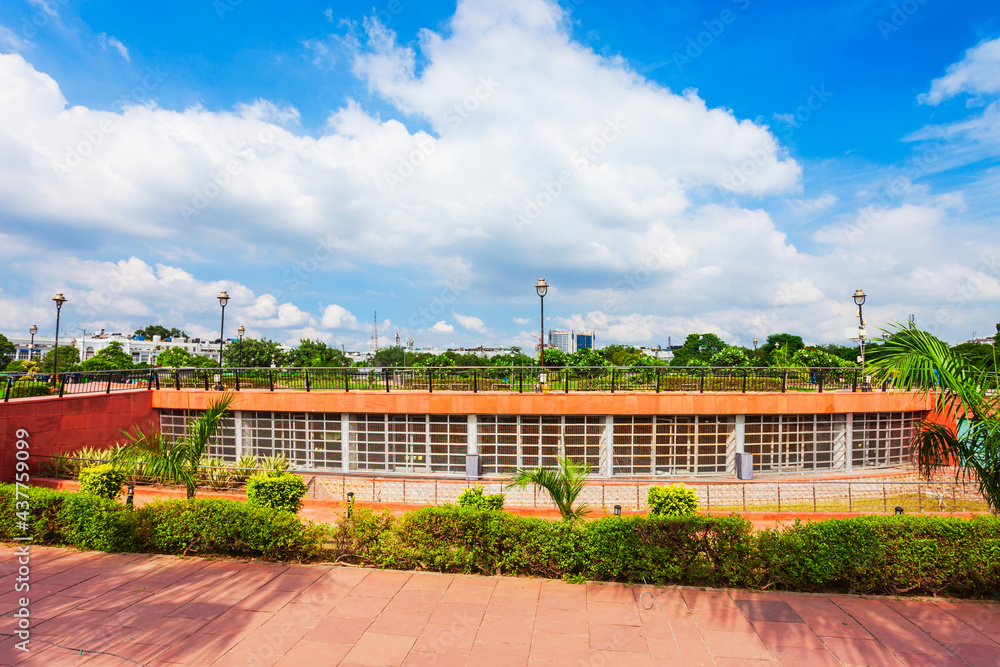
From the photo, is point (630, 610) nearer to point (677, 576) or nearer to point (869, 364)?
point (677, 576)

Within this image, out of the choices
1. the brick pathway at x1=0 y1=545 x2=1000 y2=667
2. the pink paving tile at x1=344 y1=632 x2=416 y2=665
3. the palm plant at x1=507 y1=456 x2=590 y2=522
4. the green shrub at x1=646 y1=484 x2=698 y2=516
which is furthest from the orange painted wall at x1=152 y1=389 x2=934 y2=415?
the pink paving tile at x1=344 y1=632 x2=416 y2=665

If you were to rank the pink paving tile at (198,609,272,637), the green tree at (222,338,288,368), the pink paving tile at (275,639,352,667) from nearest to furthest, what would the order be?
the pink paving tile at (275,639,352,667) → the pink paving tile at (198,609,272,637) → the green tree at (222,338,288,368)

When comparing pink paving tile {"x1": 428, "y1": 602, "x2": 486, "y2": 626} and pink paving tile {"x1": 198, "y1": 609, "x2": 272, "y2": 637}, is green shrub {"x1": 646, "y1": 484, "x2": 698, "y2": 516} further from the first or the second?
pink paving tile {"x1": 198, "y1": 609, "x2": 272, "y2": 637}

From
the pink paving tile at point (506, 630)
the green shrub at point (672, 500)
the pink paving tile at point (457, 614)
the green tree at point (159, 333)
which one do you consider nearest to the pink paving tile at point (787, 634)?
the pink paving tile at point (506, 630)

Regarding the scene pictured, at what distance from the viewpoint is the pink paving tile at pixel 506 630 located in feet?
18.7

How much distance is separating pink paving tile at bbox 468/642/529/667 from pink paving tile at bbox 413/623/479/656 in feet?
0.38

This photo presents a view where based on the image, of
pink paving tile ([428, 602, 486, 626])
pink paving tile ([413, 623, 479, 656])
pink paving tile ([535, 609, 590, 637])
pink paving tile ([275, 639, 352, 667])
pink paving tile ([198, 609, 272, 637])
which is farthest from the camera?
pink paving tile ([428, 602, 486, 626])

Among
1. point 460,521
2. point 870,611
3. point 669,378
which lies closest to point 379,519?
point 460,521

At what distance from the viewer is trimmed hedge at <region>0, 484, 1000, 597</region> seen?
683cm

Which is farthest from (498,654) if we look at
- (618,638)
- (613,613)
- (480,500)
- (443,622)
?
(480,500)

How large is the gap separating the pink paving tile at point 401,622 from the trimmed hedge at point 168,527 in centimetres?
237

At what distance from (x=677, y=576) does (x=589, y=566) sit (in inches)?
51.1

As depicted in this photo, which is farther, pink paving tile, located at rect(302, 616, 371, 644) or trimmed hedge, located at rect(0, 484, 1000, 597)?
trimmed hedge, located at rect(0, 484, 1000, 597)

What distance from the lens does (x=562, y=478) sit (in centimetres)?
831
